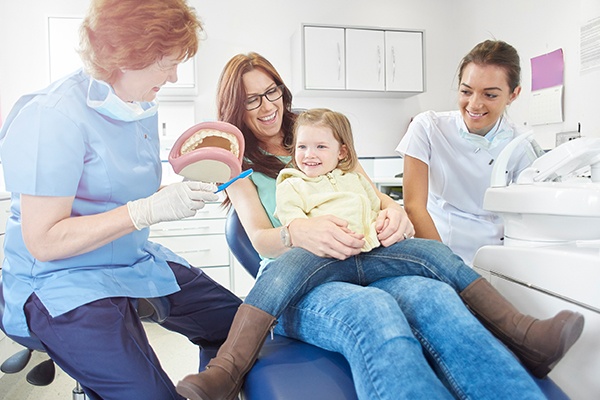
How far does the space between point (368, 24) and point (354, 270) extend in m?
3.51

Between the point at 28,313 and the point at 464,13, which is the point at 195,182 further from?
the point at 464,13

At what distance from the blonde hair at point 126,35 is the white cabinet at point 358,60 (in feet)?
8.86

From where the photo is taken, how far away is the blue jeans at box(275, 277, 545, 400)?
0.81 m

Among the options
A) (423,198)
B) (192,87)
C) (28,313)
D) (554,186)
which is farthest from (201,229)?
(554,186)

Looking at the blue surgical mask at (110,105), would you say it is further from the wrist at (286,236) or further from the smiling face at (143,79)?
the wrist at (286,236)

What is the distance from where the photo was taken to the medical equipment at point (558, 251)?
0.87m

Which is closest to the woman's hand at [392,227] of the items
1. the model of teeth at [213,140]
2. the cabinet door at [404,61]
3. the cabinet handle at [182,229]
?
the model of teeth at [213,140]

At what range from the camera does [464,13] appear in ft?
13.9

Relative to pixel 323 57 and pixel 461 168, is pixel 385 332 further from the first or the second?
pixel 323 57

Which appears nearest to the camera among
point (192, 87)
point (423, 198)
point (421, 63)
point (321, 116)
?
point (321, 116)

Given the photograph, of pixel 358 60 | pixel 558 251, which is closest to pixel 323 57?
pixel 358 60

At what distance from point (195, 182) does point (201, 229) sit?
2.22 meters

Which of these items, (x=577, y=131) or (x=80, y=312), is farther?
(x=577, y=131)

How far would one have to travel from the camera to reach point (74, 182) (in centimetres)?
108
